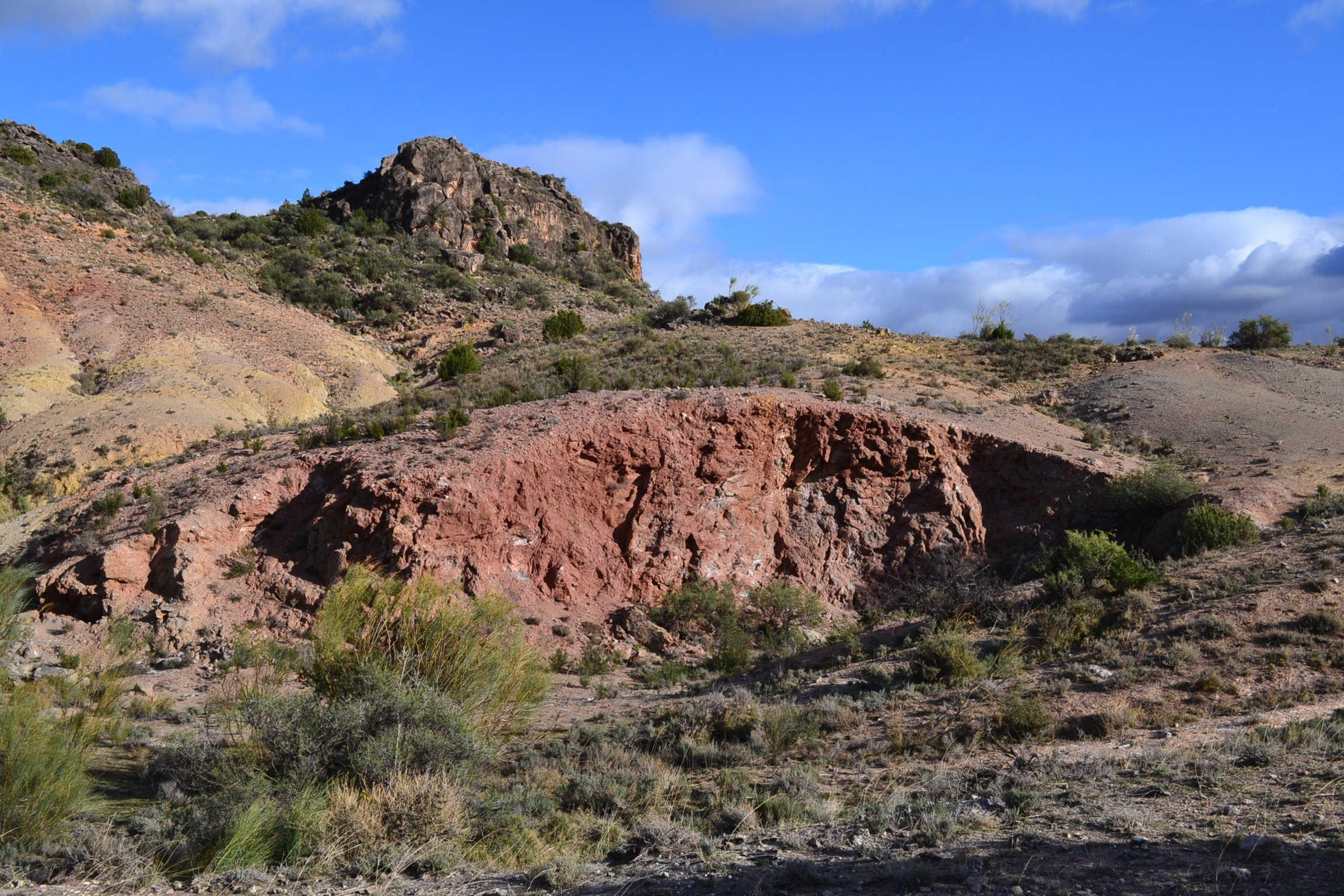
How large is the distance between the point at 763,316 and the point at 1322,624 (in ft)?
68.0

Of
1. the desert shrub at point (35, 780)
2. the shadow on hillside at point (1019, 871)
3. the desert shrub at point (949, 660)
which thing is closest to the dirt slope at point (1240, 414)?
the desert shrub at point (949, 660)

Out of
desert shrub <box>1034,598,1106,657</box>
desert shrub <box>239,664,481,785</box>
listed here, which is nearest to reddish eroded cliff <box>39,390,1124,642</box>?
desert shrub <box>1034,598,1106,657</box>

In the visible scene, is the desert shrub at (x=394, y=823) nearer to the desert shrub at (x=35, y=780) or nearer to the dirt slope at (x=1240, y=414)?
the desert shrub at (x=35, y=780)

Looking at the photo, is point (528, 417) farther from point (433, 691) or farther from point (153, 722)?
point (433, 691)

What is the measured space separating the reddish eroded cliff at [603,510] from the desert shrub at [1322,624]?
5.87 m

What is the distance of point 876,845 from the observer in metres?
6.31

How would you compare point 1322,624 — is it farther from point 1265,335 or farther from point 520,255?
point 520,255

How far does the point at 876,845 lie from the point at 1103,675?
4.62 metres

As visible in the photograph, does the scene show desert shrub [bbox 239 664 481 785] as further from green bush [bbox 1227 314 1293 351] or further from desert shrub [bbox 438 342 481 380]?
green bush [bbox 1227 314 1293 351]

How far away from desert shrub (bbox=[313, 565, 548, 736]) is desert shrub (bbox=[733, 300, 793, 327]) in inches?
834

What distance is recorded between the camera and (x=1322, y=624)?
9.80 metres

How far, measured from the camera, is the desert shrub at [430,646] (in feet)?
27.2

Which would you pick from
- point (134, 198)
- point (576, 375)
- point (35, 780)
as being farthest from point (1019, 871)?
point (134, 198)

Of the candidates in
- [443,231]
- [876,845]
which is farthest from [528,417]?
[443,231]
